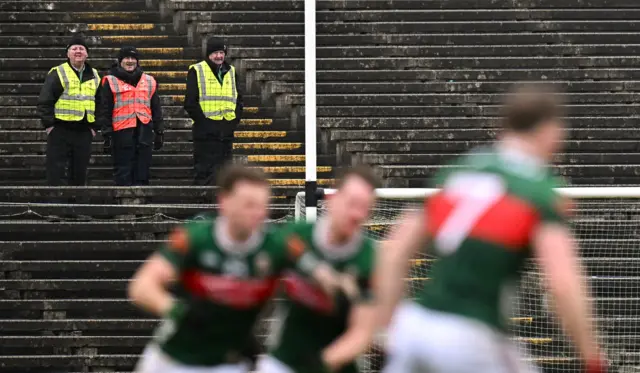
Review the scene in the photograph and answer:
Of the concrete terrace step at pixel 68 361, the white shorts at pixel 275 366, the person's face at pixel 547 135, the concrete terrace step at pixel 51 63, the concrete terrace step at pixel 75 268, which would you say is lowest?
the concrete terrace step at pixel 68 361

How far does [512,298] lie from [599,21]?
5.85m

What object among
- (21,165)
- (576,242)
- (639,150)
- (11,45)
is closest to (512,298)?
(576,242)

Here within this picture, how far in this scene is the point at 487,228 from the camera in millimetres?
6215

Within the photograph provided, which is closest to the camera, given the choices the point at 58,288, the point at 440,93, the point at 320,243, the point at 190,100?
the point at 320,243

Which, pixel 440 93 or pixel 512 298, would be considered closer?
pixel 512 298

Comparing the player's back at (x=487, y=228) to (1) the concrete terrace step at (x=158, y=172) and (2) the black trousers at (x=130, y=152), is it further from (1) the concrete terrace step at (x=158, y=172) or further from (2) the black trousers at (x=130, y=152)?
(1) the concrete terrace step at (x=158, y=172)

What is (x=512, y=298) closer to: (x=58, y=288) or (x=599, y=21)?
(x=58, y=288)

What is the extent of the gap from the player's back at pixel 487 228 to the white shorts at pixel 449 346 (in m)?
0.04

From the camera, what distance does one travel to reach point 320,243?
25.2 ft

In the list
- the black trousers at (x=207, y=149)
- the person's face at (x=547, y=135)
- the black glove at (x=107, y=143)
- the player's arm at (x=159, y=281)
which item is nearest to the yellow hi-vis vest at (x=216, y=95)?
the black trousers at (x=207, y=149)

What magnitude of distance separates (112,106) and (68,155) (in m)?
0.63

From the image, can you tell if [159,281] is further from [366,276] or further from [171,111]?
[171,111]

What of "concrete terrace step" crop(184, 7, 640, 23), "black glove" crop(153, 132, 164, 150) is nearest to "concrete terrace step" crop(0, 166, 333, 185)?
"black glove" crop(153, 132, 164, 150)

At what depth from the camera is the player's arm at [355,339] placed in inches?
284
